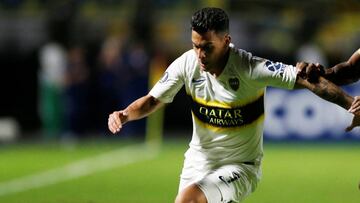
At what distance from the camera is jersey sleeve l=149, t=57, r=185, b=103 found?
797 cm

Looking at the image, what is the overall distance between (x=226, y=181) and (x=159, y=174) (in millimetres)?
6898

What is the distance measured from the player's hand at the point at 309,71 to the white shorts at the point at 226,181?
0.92 meters

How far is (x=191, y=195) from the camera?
24.5 ft

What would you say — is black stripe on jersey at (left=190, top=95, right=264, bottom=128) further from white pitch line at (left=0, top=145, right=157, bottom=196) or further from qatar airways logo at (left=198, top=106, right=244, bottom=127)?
white pitch line at (left=0, top=145, right=157, bottom=196)

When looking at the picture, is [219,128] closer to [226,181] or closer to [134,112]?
[226,181]

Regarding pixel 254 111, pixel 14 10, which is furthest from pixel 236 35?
pixel 254 111

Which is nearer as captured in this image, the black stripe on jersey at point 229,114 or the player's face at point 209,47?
the player's face at point 209,47

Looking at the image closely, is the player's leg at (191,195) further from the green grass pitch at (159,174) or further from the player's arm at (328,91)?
the green grass pitch at (159,174)

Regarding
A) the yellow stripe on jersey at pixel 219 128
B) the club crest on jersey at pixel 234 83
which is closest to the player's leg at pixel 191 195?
the yellow stripe on jersey at pixel 219 128

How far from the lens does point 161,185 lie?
13312mm

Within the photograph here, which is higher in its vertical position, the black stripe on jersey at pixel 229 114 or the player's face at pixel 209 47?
the player's face at pixel 209 47

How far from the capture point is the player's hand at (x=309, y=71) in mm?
7686

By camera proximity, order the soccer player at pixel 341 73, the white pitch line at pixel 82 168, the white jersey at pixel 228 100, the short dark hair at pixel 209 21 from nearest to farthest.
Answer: the short dark hair at pixel 209 21
the soccer player at pixel 341 73
the white jersey at pixel 228 100
the white pitch line at pixel 82 168

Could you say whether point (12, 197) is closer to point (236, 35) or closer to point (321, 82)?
point (321, 82)
